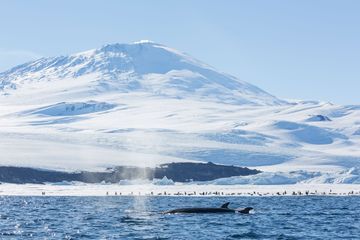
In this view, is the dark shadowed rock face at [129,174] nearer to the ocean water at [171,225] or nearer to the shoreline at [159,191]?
the shoreline at [159,191]

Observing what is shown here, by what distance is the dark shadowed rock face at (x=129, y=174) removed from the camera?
162m

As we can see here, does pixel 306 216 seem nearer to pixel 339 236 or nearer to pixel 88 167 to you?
pixel 339 236

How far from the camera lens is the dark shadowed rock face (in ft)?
530

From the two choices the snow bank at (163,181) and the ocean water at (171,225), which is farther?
the snow bank at (163,181)

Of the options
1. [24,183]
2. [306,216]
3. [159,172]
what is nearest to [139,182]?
[159,172]

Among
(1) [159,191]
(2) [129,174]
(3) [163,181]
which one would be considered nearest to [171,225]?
(1) [159,191]

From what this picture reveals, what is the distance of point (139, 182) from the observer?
164m

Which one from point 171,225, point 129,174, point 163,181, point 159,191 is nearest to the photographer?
point 171,225

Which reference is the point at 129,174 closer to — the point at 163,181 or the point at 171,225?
the point at 163,181

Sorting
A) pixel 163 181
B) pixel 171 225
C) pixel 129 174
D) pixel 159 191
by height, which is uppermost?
pixel 129 174

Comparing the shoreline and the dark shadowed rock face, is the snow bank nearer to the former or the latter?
the shoreline

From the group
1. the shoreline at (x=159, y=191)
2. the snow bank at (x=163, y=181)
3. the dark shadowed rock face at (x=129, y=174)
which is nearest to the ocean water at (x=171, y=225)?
the shoreline at (x=159, y=191)

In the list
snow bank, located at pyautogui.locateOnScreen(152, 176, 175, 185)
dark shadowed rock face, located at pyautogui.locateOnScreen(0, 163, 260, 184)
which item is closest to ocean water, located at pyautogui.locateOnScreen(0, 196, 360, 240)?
snow bank, located at pyautogui.locateOnScreen(152, 176, 175, 185)

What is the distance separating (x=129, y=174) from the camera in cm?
17188
